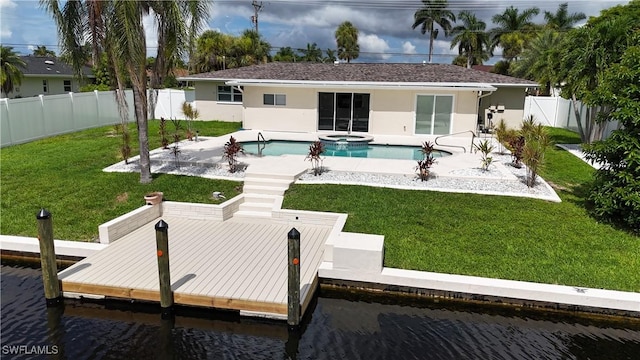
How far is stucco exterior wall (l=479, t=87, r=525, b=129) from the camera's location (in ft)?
74.2

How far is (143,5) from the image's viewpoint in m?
10.3

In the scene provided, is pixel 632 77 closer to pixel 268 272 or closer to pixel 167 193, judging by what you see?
pixel 268 272

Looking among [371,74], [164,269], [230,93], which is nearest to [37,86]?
[230,93]

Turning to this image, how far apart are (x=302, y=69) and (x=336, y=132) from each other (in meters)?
5.30

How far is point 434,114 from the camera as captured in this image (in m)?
21.0

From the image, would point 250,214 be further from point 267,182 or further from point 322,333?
point 322,333

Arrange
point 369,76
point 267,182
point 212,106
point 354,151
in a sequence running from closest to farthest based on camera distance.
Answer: point 267,182
point 354,151
point 369,76
point 212,106

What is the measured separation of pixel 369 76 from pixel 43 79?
27858 mm

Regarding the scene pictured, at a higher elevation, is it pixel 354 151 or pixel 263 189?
pixel 354 151

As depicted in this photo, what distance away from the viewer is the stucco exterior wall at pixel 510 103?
22.6m

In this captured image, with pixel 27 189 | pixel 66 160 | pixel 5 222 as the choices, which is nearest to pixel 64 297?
pixel 5 222

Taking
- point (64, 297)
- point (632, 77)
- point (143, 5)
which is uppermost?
point (143, 5)

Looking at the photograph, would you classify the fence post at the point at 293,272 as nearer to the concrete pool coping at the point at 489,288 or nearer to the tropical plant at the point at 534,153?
the concrete pool coping at the point at 489,288

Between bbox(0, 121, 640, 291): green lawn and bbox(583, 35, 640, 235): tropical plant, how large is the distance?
48cm
